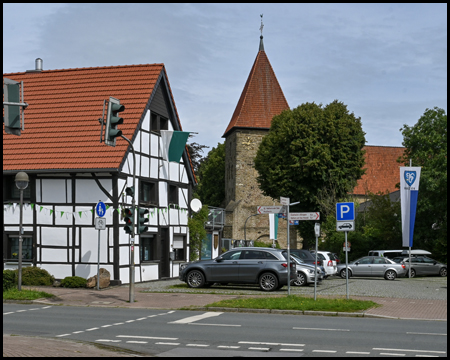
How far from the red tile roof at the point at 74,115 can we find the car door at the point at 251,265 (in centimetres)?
641

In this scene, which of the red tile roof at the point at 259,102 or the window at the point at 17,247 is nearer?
the window at the point at 17,247

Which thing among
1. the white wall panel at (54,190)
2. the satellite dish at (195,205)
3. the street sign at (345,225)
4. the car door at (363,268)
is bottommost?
the car door at (363,268)

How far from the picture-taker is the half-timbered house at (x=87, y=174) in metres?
25.7

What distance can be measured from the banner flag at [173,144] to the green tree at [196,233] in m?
4.29

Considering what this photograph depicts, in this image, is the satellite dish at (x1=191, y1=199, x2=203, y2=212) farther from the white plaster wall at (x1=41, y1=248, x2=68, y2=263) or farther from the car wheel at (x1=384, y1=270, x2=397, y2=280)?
the car wheel at (x1=384, y1=270, x2=397, y2=280)

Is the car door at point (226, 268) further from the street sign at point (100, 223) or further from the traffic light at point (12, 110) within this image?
the traffic light at point (12, 110)

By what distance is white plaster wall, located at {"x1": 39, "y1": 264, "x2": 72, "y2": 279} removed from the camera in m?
25.6

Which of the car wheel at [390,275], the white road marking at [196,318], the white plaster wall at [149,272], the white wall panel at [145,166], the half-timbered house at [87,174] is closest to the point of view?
the white road marking at [196,318]

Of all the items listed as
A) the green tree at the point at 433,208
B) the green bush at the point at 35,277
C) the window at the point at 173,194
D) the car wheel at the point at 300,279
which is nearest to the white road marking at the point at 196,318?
the car wheel at the point at 300,279

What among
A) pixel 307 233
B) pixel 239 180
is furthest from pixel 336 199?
pixel 239 180

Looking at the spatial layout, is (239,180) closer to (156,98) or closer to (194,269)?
(156,98)

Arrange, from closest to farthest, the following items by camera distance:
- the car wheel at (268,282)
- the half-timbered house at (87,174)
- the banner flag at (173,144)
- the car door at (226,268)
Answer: the car wheel at (268,282), the car door at (226,268), the half-timbered house at (87,174), the banner flag at (173,144)

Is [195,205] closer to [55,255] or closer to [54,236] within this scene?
[54,236]

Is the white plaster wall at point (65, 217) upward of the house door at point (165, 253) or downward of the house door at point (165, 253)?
upward
